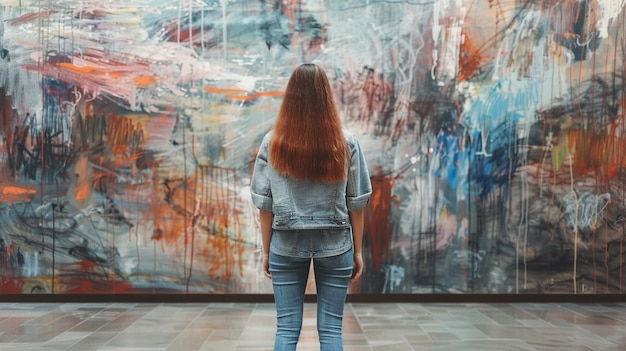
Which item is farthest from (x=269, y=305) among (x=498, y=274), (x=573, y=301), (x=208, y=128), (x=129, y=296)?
(x=573, y=301)

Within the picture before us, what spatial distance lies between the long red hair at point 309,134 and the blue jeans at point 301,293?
32 cm

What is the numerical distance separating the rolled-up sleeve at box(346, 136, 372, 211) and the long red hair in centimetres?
7

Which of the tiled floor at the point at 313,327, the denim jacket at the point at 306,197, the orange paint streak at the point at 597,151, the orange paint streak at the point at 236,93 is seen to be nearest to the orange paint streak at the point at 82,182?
the tiled floor at the point at 313,327

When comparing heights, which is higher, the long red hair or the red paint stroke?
the long red hair

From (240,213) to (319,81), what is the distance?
287cm

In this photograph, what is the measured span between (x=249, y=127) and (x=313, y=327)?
1676 millimetres

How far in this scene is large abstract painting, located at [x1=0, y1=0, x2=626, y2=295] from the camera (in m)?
5.00

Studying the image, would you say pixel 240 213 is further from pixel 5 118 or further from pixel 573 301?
pixel 573 301

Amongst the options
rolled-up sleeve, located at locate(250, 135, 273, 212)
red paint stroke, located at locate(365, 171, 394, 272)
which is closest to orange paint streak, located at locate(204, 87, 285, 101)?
red paint stroke, located at locate(365, 171, 394, 272)

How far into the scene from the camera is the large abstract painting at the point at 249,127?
16.4 feet

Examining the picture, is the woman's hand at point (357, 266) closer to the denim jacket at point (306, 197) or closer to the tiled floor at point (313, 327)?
the denim jacket at point (306, 197)

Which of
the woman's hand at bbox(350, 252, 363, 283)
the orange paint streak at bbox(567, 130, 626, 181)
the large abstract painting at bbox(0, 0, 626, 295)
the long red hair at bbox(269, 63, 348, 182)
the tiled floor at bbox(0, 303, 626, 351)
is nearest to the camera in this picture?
the long red hair at bbox(269, 63, 348, 182)

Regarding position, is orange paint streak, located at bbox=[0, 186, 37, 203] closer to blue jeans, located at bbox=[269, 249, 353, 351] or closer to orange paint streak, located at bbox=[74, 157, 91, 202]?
orange paint streak, located at bbox=[74, 157, 91, 202]

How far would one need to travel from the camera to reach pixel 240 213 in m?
5.05
